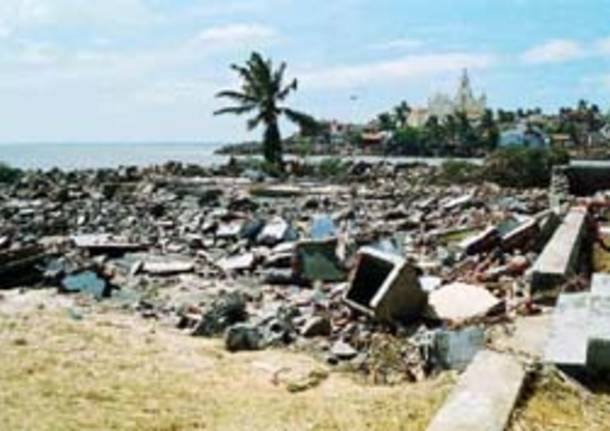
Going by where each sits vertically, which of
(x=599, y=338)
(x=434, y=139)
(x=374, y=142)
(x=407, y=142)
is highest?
(x=599, y=338)

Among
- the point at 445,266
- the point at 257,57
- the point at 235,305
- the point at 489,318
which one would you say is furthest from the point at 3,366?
the point at 257,57

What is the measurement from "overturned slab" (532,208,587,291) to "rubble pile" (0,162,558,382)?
0.30m

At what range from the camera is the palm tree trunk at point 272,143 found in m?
39.2

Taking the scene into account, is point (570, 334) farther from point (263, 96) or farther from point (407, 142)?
point (407, 142)

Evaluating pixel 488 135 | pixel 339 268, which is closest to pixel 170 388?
pixel 339 268

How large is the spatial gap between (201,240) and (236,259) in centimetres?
295

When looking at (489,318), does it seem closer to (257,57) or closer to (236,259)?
(236,259)

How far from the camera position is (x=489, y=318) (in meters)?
7.93

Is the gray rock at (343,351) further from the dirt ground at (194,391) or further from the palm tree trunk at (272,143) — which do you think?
the palm tree trunk at (272,143)

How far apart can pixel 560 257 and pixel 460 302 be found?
987 millimetres

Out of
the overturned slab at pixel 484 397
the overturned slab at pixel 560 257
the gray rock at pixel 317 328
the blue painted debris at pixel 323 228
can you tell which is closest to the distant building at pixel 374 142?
the blue painted debris at pixel 323 228

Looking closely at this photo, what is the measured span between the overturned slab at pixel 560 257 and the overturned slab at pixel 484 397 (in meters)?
2.40

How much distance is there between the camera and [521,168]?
30.9 metres

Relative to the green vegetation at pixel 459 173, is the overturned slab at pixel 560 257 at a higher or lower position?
higher
